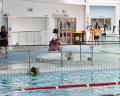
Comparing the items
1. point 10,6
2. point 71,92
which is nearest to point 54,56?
point 71,92

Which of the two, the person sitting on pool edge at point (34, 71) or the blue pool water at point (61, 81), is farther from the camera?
the person sitting on pool edge at point (34, 71)

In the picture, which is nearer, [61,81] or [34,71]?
[61,81]

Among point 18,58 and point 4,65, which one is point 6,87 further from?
point 18,58

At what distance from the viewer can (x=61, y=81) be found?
1166 centimetres

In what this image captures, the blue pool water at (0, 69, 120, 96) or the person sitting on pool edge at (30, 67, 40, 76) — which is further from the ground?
the person sitting on pool edge at (30, 67, 40, 76)

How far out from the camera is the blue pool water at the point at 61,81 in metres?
9.17

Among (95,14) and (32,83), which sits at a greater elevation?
(95,14)

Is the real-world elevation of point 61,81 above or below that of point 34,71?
below

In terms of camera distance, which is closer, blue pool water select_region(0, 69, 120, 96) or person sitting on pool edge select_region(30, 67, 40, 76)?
blue pool water select_region(0, 69, 120, 96)

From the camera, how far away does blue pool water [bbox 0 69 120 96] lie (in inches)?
361

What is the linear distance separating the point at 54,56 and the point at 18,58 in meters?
1.29

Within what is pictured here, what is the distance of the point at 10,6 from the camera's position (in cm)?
2798

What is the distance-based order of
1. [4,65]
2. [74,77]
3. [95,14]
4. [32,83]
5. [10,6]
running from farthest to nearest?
1. [95,14]
2. [10,6]
3. [4,65]
4. [74,77]
5. [32,83]

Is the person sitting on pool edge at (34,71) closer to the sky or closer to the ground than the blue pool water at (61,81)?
closer to the sky
